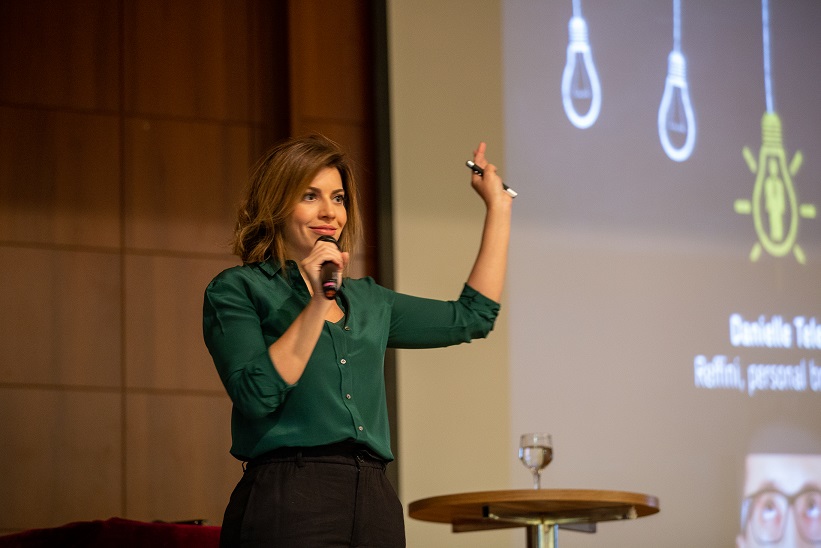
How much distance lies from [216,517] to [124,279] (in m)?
1.04

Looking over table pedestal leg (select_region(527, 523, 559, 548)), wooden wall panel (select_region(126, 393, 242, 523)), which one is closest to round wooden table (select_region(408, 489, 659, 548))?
table pedestal leg (select_region(527, 523, 559, 548))

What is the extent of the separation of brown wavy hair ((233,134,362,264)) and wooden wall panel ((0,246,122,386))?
2.64m

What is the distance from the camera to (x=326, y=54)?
4992mm

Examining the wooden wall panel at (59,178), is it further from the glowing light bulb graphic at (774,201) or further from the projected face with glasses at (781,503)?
the projected face with glasses at (781,503)

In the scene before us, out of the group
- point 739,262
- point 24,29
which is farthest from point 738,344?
point 24,29

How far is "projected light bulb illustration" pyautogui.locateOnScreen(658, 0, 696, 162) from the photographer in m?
5.07

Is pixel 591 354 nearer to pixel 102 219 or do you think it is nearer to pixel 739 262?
pixel 739 262

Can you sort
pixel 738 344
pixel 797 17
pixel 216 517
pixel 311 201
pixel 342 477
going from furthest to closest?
1. pixel 797 17
2. pixel 738 344
3. pixel 216 517
4. pixel 311 201
5. pixel 342 477

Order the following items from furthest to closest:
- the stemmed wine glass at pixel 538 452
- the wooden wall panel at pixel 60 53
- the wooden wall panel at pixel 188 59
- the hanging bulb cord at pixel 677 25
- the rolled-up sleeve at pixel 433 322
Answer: the hanging bulb cord at pixel 677 25 → the wooden wall panel at pixel 188 59 → the wooden wall panel at pixel 60 53 → the stemmed wine glass at pixel 538 452 → the rolled-up sleeve at pixel 433 322

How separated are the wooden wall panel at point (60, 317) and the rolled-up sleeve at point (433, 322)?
2.69m

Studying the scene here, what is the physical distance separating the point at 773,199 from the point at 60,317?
311 centimetres

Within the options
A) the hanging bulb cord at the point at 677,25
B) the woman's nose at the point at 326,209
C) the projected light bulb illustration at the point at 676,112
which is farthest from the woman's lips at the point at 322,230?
the hanging bulb cord at the point at 677,25

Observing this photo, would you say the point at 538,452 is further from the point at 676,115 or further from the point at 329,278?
the point at 676,115

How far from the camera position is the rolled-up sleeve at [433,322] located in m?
2.20
